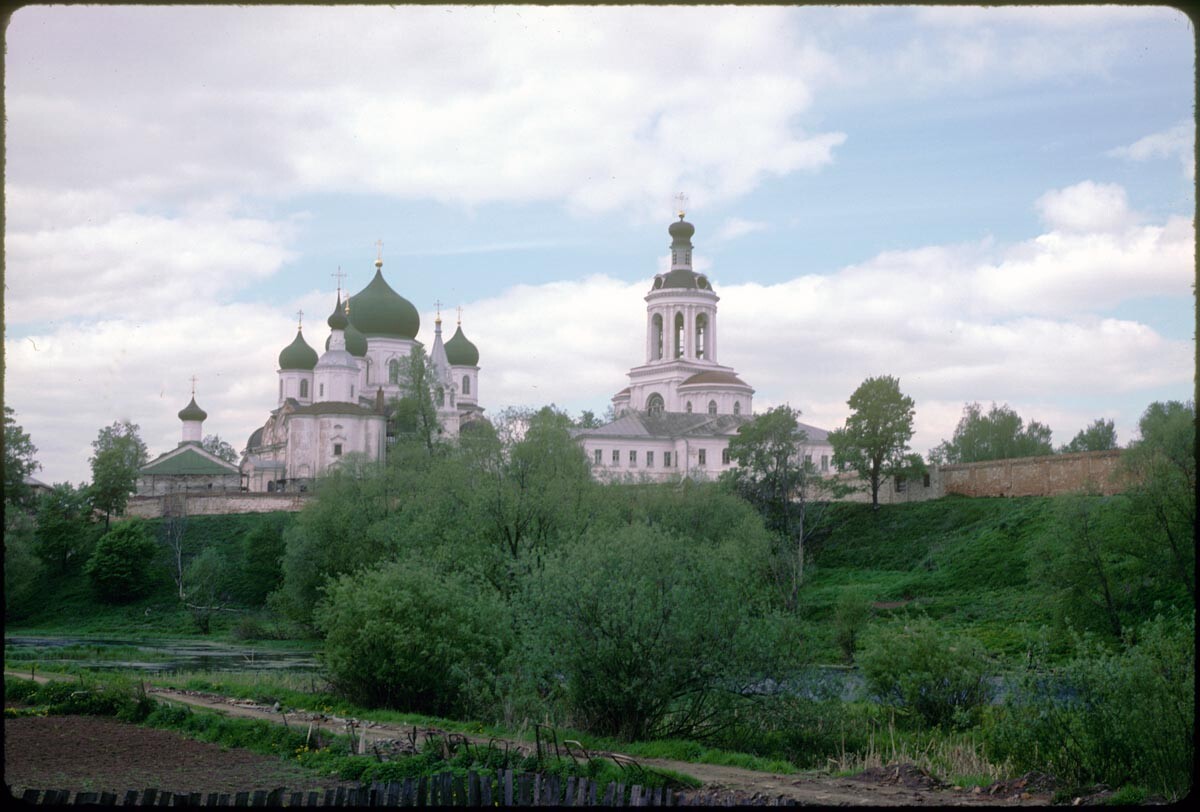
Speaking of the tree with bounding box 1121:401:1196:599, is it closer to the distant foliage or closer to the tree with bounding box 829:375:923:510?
the distant foliage

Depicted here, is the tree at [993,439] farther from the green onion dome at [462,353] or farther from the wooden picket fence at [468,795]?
the wooden picket fence at [468,795]

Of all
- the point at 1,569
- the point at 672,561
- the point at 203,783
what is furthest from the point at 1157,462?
the point at 1,569

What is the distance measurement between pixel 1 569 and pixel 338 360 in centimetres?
6864

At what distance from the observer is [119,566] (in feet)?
169

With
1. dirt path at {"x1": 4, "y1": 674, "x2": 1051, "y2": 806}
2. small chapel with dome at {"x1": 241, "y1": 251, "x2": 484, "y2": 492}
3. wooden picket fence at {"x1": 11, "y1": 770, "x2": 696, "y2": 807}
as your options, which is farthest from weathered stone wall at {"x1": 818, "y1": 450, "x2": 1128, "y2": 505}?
wooden picket fence at {"x1": 11, "y1": 770, "x2": 696, "y2": 807}

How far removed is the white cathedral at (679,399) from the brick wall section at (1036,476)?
1222cm

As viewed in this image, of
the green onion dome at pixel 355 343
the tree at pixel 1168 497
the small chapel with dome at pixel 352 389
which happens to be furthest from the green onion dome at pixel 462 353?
the tree at pixel 1168 497

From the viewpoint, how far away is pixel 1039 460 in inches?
1882

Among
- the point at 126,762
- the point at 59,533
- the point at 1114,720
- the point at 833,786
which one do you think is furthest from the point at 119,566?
the point at 1114,720

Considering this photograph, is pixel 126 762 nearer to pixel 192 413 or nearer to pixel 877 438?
pixel 877 438

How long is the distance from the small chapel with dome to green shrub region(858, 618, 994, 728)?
153ft

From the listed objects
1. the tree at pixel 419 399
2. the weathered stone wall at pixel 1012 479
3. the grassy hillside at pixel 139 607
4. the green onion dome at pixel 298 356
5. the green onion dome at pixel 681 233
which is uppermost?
the green onion dome at pixel 681 233

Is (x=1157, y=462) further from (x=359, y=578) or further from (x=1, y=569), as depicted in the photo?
(x=1, y=569)

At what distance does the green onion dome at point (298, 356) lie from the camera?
7844cm
